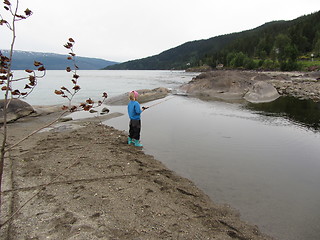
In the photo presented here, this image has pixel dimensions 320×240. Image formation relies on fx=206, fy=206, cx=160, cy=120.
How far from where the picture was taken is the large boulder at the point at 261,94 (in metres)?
21.0

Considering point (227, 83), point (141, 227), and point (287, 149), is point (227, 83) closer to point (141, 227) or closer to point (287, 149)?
point (287, 149)

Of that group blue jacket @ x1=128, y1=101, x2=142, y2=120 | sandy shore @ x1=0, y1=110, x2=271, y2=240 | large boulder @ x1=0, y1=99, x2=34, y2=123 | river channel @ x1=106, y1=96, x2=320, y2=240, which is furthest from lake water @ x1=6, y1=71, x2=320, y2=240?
large boulder @ x1=0, y1=99, x2=34, y2=123

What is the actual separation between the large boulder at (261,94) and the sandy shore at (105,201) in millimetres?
17408

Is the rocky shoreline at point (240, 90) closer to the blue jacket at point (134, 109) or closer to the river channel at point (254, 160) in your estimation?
the river channel at point (254, 160)

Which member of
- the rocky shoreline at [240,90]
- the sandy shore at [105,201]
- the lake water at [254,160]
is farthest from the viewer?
the rocky shoreline at [240,90]

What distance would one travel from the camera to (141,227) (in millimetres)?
3760

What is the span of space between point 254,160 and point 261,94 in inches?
649

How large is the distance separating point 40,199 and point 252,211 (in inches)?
186

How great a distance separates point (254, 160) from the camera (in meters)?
7.29

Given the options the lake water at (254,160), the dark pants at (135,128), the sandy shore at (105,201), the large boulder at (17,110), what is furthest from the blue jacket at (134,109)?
the large boulder at (17,110)

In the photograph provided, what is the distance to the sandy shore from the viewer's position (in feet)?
12.0

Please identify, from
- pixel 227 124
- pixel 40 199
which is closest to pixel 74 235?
pixel 40 199

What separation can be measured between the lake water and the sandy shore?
581 millimetres

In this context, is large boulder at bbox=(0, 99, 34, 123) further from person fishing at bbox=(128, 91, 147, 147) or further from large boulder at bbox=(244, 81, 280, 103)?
large boulder at bbox=(244, 81, 280, 103)
